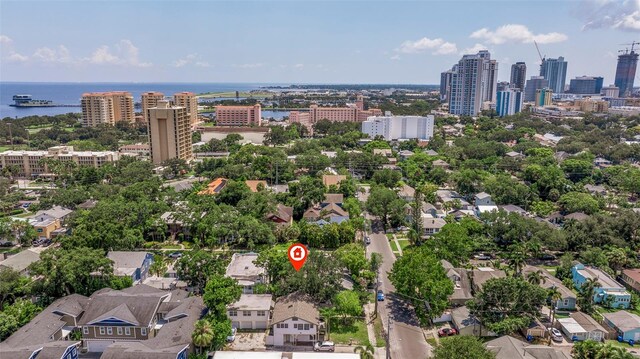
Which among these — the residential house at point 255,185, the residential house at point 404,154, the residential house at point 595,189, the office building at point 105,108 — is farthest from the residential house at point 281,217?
the office building at point 105,108

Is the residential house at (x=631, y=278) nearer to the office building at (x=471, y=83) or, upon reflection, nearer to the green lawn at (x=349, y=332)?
the green lawn at (x=349, y=332)

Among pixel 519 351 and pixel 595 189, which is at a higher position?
pixel 595 189

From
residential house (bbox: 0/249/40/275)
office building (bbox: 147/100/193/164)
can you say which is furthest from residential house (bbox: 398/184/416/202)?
office building (bbox: 147/100/193/164)

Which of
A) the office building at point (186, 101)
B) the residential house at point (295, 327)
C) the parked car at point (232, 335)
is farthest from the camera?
the office building at point (186, 101)

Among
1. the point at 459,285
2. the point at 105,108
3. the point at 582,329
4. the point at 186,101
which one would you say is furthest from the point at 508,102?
the point at 582,329

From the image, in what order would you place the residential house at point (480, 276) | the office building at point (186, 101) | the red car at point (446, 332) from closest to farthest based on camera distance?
1. the red car at point (446, 332)
2. the residential house at point (480, 276)
3. the office building at point (186, 101)

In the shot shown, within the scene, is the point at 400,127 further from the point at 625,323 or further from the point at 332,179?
the point at 625,323

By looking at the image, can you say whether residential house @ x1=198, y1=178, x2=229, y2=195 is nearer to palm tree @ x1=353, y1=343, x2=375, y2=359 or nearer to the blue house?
palm tree @ x1=353, y1=343, x2=375, y2=359

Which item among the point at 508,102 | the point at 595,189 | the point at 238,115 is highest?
the point at 508,102

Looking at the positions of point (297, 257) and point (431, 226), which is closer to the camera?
point (297, 257)
